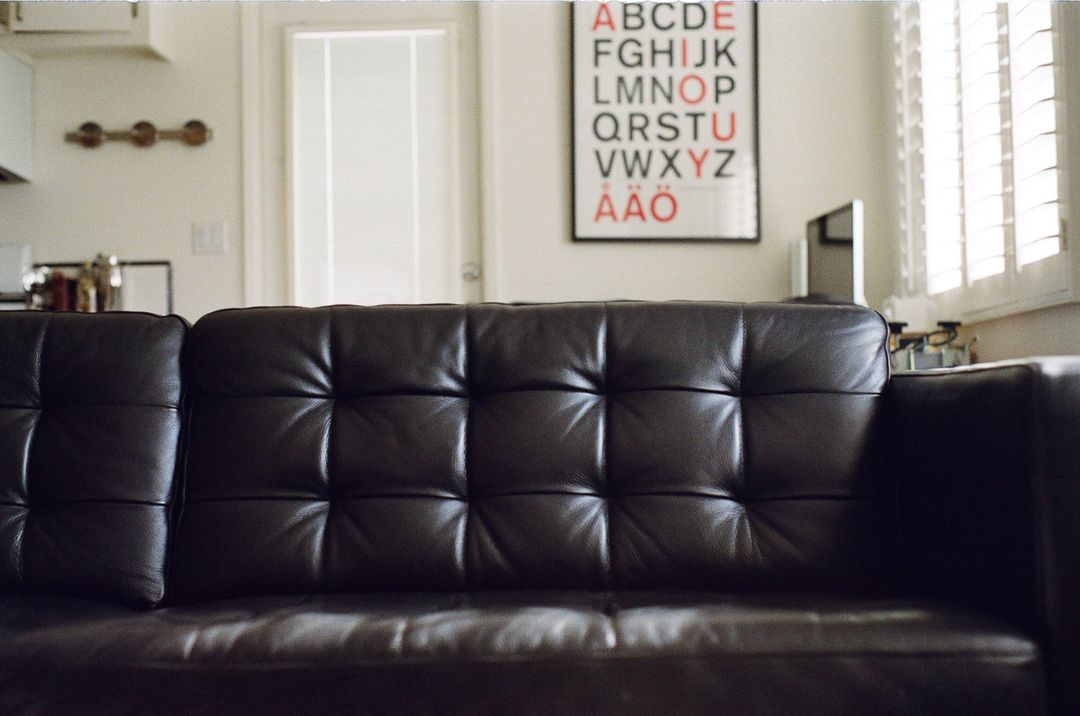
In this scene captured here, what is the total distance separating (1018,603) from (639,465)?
1.84 ft

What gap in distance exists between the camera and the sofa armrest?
3.96 ft

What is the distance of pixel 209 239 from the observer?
3922 millimetres

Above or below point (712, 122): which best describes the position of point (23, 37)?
above

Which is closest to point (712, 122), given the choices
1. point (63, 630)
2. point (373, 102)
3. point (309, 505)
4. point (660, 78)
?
point (660, 78)

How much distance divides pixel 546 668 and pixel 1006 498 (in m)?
0.63

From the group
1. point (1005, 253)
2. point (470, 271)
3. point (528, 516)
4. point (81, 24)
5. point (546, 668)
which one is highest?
point (81, 24)

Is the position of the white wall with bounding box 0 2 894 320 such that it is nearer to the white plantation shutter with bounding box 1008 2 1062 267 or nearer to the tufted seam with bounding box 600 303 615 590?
the white plantation shutter with bounding box 1008 2 1062 267

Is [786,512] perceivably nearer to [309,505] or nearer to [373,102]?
[309,505]

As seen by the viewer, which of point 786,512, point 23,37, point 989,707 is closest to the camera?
point 989,707

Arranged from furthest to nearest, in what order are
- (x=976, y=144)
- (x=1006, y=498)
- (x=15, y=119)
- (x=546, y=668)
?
1. (x=15, y=119)
2. (x=976, y=144)
3. (x=1006, y=498)
4. (x=546, y=668)

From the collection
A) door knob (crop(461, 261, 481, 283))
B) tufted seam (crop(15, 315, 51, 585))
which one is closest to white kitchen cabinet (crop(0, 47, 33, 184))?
door knob (crop(461, 261, 481, 283))

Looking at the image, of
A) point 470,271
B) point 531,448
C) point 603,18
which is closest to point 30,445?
point 531,448

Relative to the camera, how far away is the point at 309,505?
5.07 ft

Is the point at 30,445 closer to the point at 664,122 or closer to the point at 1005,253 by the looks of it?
the point at 1005,253
